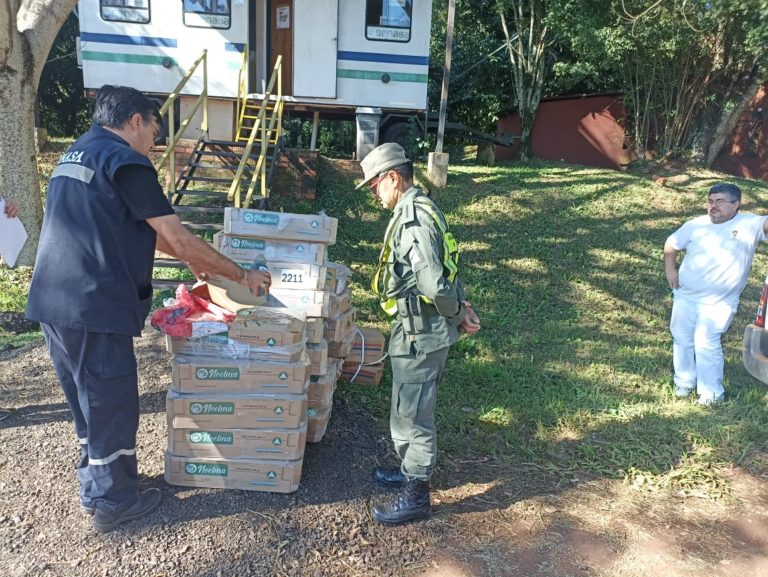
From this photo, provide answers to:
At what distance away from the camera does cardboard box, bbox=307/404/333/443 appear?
12.0 ft

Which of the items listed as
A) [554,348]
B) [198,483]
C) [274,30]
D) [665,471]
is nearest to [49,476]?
[198,483]

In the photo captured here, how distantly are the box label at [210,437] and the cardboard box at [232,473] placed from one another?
0.10 meters

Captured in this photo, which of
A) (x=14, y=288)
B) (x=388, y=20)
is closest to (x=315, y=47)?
(x=388, y=20)

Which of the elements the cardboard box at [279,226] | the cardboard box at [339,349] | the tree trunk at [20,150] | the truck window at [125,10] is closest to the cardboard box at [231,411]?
the cardboard box at [339,349]

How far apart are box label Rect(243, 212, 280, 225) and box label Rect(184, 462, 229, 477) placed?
4.50ft

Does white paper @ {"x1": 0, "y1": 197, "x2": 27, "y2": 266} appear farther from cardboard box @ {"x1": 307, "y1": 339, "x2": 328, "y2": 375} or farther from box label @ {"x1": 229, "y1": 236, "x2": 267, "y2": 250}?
cardboard box @ {"x1": 307, "y1": 339, "x2": 328, "y2": 375}

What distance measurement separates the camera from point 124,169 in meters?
2.61

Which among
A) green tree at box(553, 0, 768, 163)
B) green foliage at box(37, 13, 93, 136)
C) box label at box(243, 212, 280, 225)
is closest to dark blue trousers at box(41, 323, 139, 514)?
box label at box(243, 212, 280, 225)

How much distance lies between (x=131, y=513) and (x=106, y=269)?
1.21m

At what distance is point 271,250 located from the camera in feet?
11.7

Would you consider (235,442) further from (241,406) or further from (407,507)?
(407,507)

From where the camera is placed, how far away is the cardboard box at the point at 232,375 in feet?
10.3

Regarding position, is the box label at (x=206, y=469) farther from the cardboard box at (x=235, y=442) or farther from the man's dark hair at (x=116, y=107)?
the man's dark hair at (x=116, y=107)

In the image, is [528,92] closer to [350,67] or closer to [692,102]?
[692,102]
